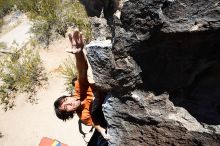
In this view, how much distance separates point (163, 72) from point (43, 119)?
384cm

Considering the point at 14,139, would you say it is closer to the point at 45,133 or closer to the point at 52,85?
the point at 45,133

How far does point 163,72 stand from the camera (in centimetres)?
325

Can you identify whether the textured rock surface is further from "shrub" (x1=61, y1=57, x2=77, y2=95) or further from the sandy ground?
"shrub" (x1=61, y1=57, x2=77, y2=95)

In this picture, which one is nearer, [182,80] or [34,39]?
[182,80]

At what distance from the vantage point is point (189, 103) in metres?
3.36

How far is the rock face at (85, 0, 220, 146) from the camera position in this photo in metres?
2.84

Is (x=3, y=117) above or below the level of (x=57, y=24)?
below

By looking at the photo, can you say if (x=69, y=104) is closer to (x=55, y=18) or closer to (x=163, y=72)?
(x=163, y=72)

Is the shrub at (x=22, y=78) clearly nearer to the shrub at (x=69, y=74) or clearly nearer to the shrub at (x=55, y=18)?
the shrub at (x=55, y=18)

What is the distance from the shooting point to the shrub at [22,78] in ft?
23.8

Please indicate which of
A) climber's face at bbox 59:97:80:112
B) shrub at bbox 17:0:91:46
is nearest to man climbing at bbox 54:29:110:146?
climber's face at bbox 59:97:80:112

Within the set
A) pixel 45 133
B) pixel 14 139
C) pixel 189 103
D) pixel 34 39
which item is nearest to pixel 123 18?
pixel 189 103

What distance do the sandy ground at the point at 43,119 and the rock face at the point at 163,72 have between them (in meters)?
2.55

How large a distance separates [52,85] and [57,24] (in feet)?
4.65
